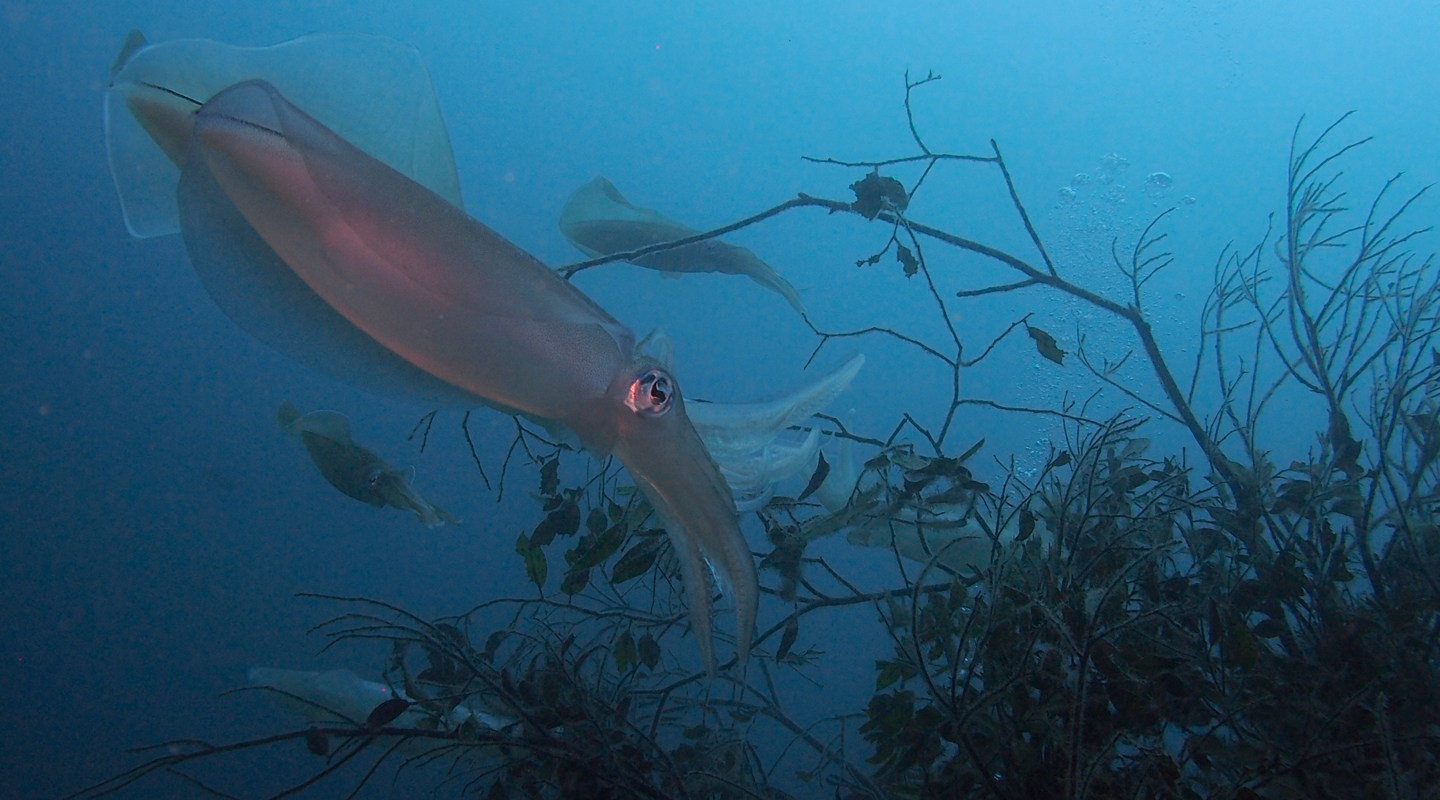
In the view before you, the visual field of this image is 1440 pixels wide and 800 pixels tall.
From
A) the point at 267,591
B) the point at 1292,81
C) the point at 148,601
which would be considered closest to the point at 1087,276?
the point at 1292,81

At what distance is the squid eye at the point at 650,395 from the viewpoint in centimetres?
117

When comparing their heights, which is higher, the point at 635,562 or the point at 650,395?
the point at 635,562

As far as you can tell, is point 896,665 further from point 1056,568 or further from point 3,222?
point 3,222

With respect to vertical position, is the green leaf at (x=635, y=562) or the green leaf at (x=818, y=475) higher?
the green leaf at (x=818, y=475)

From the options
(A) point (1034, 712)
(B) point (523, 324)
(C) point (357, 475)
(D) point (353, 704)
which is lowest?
(A) point (1034, 712)

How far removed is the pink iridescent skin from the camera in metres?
1.08

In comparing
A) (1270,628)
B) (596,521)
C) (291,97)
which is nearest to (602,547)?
(596,521)

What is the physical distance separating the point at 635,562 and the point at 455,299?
59.5 inches

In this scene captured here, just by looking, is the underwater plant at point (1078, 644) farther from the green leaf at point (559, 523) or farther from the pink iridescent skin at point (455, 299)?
the pink iridescent skin at point (455, 299)

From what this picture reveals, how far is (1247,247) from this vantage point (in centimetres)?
1377

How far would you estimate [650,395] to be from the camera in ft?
3.84

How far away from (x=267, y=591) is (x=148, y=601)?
1.35 metres

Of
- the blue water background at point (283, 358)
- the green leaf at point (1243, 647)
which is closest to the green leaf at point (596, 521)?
the green leaf at point (1243, 647)

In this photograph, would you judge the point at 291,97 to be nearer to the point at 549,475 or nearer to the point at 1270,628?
the point at 549,475
